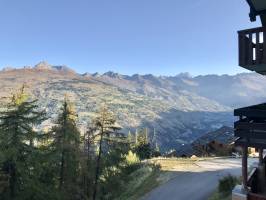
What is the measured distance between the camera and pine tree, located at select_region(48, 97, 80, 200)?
123ft

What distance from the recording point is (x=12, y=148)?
89.4 feet

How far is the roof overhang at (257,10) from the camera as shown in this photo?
440 inches

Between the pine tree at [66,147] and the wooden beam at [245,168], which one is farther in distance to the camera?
the pine tree at [66,147]

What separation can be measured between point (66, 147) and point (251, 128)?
29494 mm

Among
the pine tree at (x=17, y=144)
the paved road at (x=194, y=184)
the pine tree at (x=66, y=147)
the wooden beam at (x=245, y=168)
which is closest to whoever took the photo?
the wooden beam at (x=245, y=168)

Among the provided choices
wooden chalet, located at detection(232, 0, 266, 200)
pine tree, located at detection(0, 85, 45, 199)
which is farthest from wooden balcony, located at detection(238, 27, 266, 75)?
pine tree, located at detection(0, 85, 45, 199)

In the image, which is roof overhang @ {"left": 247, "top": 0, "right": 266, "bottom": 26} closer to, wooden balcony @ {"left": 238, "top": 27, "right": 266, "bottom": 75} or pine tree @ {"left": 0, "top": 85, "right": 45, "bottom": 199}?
wooden balcony @ {"left": 238, "top": 27, "right": 266, "bottom": 75}

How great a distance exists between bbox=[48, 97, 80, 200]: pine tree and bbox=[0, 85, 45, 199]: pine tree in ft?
22.9

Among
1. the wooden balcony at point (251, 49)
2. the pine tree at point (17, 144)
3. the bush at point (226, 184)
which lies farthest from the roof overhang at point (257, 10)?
the pine tree at point (17, 144)

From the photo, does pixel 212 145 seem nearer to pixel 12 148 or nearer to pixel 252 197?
pixel 12 148

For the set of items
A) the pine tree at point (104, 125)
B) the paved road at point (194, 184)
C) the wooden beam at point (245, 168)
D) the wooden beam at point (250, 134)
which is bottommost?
the paved road at point (194, 184)

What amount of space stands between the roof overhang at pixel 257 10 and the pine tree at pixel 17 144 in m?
20.0

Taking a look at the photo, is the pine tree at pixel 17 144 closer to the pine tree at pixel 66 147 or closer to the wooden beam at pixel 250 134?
the pine tree at pixel 66 147

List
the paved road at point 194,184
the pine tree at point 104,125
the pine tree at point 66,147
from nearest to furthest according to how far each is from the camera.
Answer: the paved road at point 194,184 → the pine tree at point 66,147 → the pine tree at point 104,125
